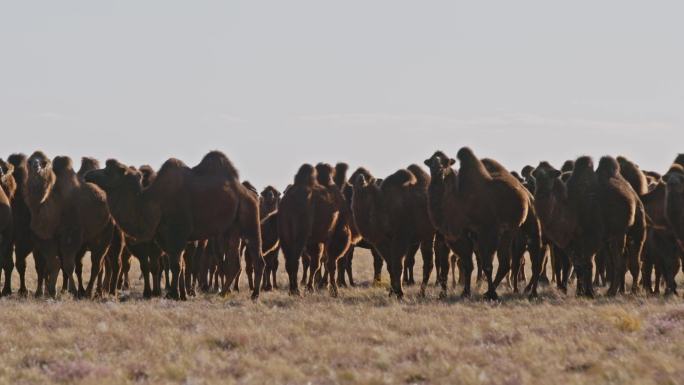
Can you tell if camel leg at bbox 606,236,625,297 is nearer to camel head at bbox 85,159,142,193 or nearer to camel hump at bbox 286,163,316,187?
camel hump at bbox 286,163,316,187

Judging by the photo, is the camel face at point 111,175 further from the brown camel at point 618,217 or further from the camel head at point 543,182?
the brown camel at point 618,217

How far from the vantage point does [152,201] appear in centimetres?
1920

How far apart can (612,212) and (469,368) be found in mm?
8240

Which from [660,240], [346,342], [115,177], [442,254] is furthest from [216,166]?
[660,240]

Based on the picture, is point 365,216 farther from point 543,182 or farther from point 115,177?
point 115,177

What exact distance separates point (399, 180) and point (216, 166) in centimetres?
350

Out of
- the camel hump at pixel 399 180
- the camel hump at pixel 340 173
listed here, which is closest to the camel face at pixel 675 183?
the camel hump at pixel 399 180

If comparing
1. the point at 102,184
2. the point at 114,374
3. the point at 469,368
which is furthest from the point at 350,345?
the point at 102,184

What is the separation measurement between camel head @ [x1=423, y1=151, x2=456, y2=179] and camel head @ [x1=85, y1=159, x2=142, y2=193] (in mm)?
5305

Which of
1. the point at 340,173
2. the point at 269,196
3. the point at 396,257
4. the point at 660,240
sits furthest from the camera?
the point at 269,196

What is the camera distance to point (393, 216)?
66.2ft

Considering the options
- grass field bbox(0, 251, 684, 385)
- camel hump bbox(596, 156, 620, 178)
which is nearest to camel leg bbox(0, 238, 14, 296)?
grass field bbox(0, 251, 684, 385)

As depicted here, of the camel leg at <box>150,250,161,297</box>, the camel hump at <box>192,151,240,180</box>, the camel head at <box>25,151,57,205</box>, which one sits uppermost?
the camel hump at <box>192,151,240,180</box>

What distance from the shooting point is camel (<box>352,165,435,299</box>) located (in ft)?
66.2
